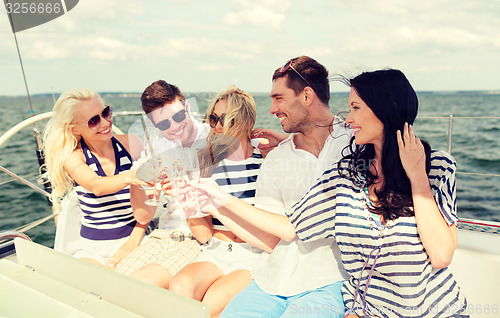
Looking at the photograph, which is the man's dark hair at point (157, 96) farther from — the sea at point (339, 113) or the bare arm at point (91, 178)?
the bare arm at point (91, 178)

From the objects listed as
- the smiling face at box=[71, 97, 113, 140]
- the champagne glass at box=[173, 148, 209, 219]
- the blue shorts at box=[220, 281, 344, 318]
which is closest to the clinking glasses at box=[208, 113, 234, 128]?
the champagne glass at box=[173, 148, 209, 219]

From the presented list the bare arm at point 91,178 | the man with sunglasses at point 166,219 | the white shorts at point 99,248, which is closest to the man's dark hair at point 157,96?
the man with sunglasses at point 166,219

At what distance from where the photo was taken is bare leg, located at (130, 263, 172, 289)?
165 centimetres

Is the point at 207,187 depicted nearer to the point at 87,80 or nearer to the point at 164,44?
the point at 87,80

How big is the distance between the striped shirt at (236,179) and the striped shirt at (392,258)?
498mm

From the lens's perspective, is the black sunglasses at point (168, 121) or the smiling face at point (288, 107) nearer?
the smiling face at point (288, 107)

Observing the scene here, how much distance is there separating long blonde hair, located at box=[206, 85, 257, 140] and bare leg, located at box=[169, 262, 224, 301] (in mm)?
674

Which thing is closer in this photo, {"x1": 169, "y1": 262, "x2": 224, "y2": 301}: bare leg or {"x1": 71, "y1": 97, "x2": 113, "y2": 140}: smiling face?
{"x1": 169, "y1": 262, "x2": 224, "y2": 301}: bare leg

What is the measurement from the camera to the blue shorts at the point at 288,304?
1397mm

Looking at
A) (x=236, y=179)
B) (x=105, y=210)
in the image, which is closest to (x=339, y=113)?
(x=236, y=179)

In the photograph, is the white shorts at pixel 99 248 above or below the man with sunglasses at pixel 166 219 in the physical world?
below

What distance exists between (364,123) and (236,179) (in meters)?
0.75

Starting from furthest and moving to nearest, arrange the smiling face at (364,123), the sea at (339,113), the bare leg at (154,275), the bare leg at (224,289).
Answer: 1. the sea at (339,113)
2. the bare leg at (154,275)
3. the bare leg at (224,289)
4. the smiling face at (364,123)

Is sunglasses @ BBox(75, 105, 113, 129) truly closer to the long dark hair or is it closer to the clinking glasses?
the clinking glasses
